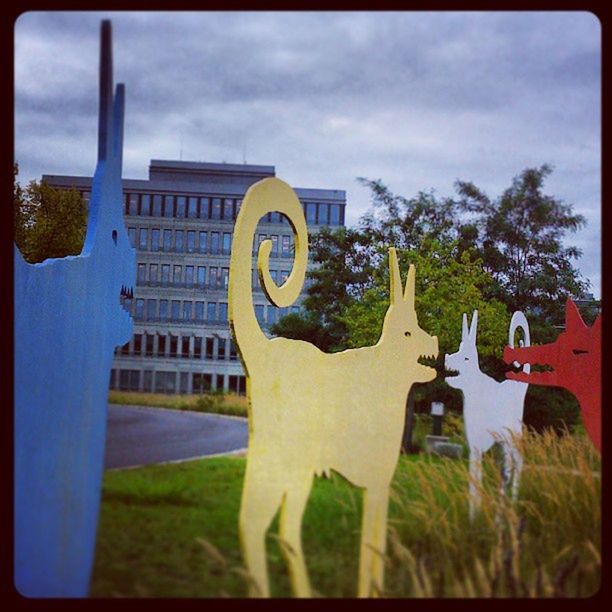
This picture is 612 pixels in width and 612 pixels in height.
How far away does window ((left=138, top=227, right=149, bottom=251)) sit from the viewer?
5480 millimetres

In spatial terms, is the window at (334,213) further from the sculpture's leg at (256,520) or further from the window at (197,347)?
the sculpture's leg at (256,520)

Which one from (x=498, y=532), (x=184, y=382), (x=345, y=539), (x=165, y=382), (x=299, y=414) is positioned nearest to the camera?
(x=299, y=414)

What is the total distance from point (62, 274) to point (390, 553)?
2.26 meters

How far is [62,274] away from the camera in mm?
4355

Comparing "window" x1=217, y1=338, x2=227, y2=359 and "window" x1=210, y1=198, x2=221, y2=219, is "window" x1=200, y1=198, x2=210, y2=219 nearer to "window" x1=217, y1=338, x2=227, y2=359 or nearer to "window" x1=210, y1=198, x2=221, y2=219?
"window" x1=210, y1=198, x2=221, y2=219

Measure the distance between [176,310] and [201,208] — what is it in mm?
728

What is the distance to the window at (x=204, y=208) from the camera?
5.66 metres

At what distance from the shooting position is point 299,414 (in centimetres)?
412

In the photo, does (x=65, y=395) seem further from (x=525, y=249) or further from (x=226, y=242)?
(x=525, y=249)

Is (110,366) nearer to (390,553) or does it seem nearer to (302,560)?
(302,560)

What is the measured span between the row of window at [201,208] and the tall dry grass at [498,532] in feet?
5.98

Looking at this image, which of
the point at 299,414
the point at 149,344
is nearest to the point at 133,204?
the point at 149,344

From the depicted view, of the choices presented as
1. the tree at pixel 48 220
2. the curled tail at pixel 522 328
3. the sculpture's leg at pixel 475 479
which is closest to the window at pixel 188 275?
the tree at pixel 48 220

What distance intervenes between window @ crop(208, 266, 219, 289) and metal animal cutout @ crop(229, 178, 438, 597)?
1316 millimetres
